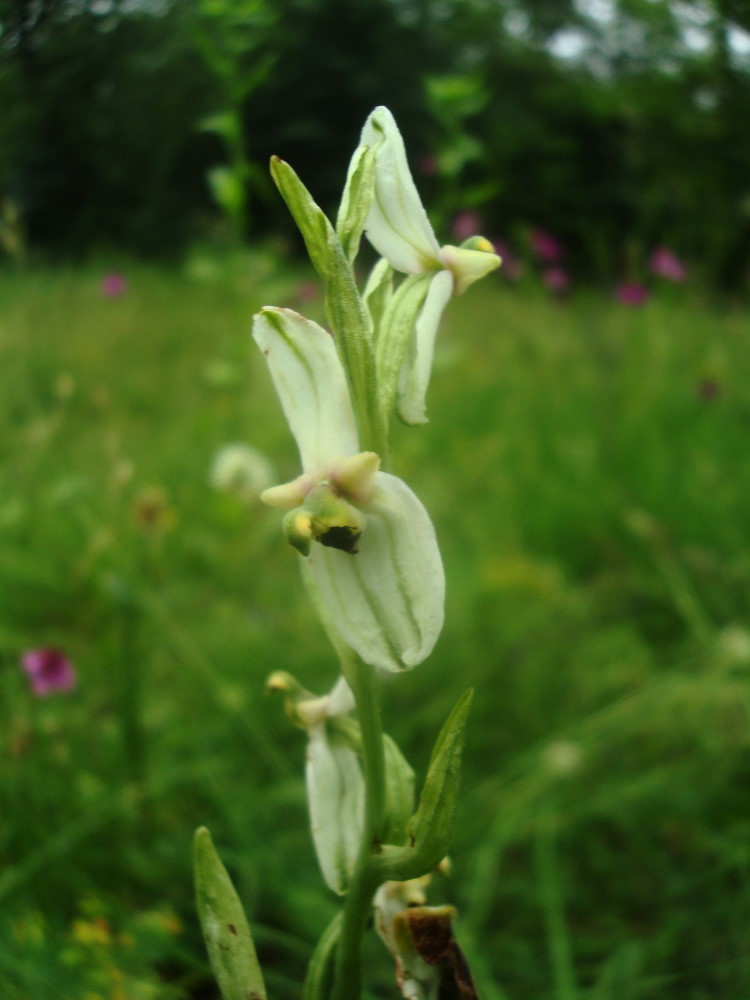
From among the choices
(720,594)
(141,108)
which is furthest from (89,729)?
(141,108)

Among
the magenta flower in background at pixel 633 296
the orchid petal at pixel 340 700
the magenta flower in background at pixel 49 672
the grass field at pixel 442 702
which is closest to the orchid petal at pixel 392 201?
the orchid petal at pixel 340 700

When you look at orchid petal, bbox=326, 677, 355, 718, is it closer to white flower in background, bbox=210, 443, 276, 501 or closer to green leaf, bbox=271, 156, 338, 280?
green leaf, bbox=271, 156, 338, 280

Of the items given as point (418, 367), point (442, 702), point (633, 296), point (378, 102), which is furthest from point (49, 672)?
point (378, 102)

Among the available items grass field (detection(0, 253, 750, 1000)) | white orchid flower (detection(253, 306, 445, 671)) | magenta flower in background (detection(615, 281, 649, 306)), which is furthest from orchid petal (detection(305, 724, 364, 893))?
magenta flower in background (detection(615, 281, 649, 306))

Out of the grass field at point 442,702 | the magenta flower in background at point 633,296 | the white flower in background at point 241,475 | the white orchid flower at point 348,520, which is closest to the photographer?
the white orchid flower at point 348,520

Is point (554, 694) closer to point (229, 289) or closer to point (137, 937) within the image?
point (137, 937)

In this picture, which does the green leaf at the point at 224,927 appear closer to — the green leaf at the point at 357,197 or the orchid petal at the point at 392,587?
the orchid petal at the point at 392,587

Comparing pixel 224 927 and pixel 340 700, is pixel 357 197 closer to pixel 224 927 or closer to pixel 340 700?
pixel 340 700
